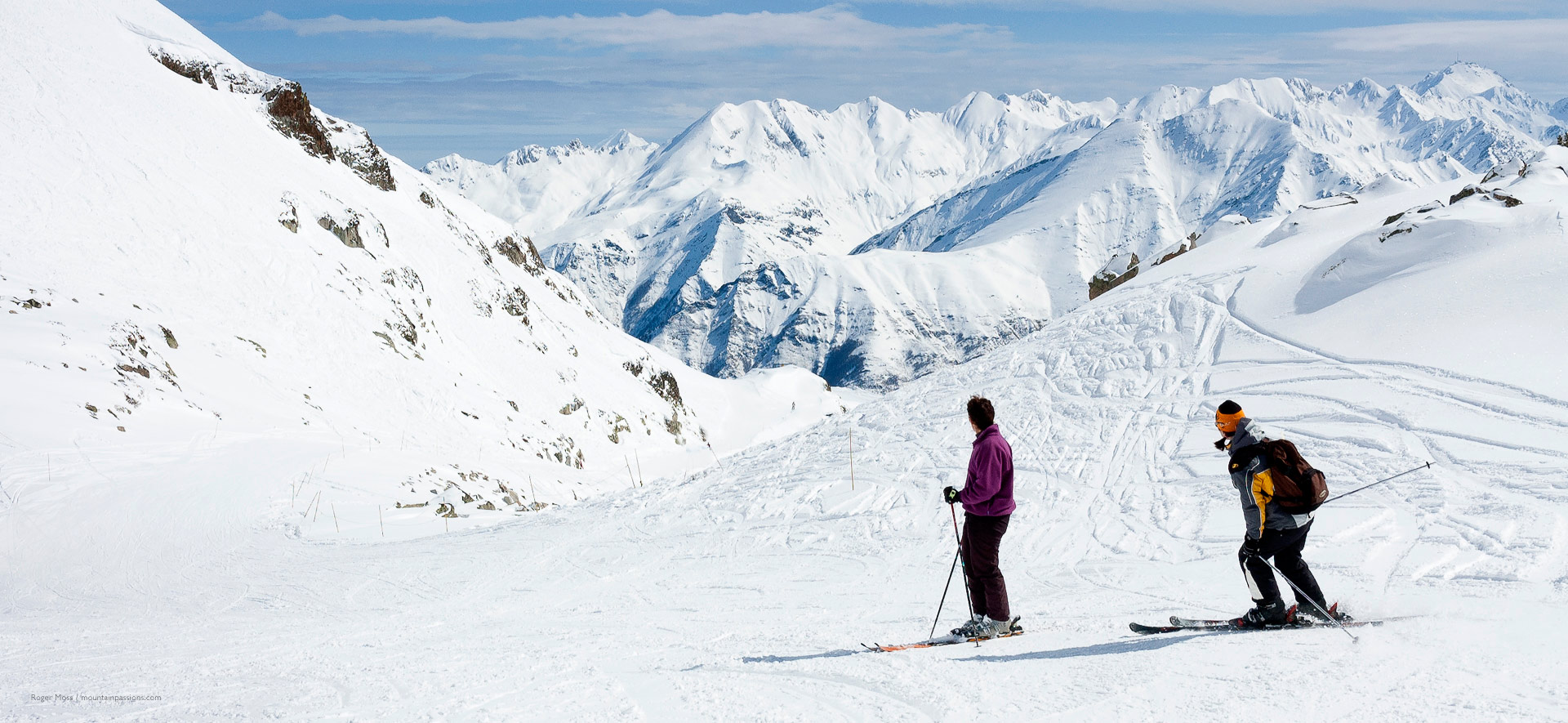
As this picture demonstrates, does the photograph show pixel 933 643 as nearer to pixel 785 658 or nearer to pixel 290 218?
pixel 785 658

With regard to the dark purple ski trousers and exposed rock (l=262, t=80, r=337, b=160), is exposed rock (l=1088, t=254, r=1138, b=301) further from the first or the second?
exposed rock (l=262, t=80, r=337, b=160)

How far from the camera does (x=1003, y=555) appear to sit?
39.1 feet

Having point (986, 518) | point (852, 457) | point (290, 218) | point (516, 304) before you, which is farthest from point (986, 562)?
point (516, 304)

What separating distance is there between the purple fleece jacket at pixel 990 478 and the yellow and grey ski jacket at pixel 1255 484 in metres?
1.77

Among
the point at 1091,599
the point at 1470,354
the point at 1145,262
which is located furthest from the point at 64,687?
the point at 1145,262

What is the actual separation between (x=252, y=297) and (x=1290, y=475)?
41.6 m

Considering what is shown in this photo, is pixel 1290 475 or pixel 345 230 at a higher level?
pixel 345 230

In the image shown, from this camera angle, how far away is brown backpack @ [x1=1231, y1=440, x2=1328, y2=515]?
672 centimetres

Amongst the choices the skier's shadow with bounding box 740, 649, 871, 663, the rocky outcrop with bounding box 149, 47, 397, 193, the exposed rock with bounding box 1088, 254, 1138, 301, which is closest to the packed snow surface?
the skier's shadow with bounding box 740, 649, 871, 663

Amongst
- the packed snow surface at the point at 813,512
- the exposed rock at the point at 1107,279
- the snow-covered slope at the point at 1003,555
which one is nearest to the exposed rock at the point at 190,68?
the packed snow surface at the point at 813,512

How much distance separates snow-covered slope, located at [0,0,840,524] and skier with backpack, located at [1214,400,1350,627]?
644 inches

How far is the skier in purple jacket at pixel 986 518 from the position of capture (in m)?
7.46

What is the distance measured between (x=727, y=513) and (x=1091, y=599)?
7.75m

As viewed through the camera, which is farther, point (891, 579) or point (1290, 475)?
point (891, 579)
